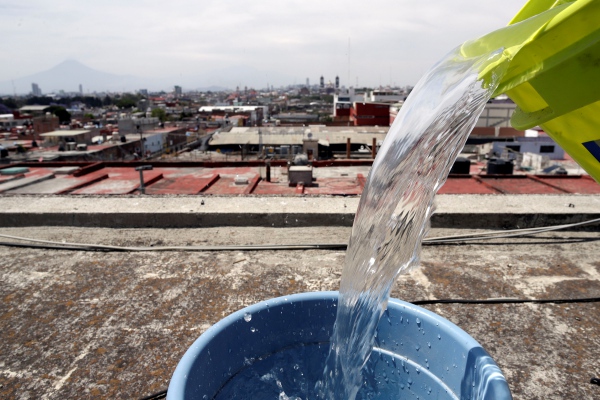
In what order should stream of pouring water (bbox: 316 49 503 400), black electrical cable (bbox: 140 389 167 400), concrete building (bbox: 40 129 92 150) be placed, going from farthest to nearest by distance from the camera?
concrete building (bbox: 40 129 92 150)
black electrical cable (bbox: 140 389 167 400)
stream of pouring water (bbox: 316 49 503 400)

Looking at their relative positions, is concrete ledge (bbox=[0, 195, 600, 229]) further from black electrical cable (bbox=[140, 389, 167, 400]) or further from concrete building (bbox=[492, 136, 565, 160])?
concrete building (bbox=[492, 136, 565, 160])

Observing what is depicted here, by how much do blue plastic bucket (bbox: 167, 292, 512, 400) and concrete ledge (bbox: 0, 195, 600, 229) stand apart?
2152 millimetres

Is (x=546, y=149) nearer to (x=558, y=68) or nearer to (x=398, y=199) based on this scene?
(x=398, y=199)

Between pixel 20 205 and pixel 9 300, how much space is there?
6.66ft

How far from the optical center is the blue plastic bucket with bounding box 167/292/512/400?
5.34ft

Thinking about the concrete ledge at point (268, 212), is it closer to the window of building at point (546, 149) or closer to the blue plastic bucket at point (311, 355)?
the blue plastic bucket at point (311, 355)

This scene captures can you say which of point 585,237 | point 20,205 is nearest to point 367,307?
point 585,237

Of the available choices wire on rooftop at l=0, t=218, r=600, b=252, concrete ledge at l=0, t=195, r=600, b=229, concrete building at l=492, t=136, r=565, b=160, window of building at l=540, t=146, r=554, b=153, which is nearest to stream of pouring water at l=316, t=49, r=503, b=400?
wire on rooftop at l=0, t=218, r=600, b=252

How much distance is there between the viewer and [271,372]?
196cm

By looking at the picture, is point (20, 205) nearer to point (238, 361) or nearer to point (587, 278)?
point (238, 361)

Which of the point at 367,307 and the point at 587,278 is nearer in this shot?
the point at 367,307

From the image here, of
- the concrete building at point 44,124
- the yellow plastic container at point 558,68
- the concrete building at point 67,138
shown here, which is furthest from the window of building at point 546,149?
the concrete building at point 44,124

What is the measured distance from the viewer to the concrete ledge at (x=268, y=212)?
13.3 feet

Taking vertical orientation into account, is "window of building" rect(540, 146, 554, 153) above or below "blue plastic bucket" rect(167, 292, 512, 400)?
below
